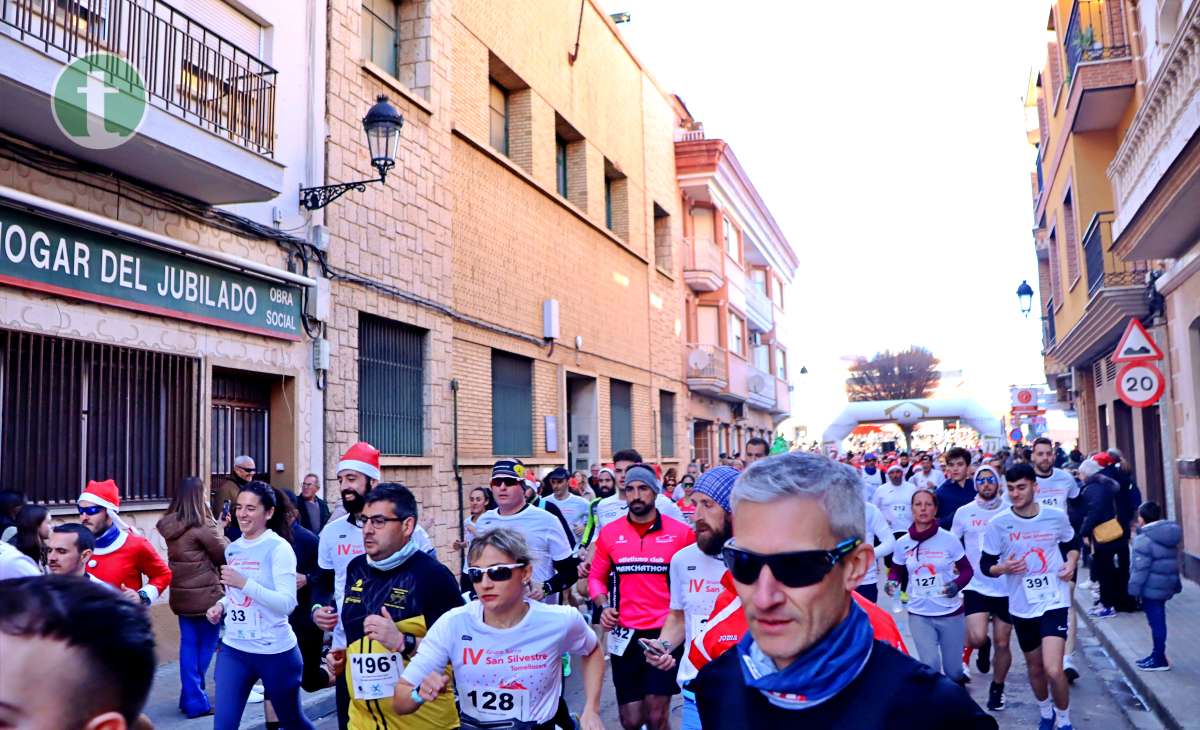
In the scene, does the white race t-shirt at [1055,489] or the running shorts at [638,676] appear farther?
the white race t-shirt at [1055,489]

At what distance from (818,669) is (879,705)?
137 mm

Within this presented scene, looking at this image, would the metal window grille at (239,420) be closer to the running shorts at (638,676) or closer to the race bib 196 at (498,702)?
the running shorts at (638,676)

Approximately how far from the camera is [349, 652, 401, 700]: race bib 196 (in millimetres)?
5172

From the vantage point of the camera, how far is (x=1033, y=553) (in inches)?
312

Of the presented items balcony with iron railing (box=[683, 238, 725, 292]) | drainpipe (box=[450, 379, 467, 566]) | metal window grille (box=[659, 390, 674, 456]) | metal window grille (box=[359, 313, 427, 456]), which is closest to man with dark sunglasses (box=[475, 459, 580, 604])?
metal window grille (box=[359, 313, 427, 456])

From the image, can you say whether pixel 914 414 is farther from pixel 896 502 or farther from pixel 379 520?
pixel 379 520

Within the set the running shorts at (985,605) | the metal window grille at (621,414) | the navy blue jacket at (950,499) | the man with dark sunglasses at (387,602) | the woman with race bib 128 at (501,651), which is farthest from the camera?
the metal window grille at (621,414)

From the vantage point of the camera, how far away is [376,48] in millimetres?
15078

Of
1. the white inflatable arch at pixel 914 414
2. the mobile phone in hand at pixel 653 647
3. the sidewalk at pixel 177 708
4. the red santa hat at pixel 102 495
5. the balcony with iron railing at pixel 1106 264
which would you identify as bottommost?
the sidewalk at pixel 177 708

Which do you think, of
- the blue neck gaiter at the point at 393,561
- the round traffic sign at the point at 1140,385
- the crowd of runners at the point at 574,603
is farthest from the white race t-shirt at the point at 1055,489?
the blue neck gaiter at the point at 393,561

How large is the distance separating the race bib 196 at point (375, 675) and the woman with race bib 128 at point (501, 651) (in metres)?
0.52

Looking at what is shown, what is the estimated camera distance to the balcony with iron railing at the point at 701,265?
2992 cm

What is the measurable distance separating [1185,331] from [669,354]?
14921 millimetres

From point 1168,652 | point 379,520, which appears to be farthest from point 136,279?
point 1168,652
